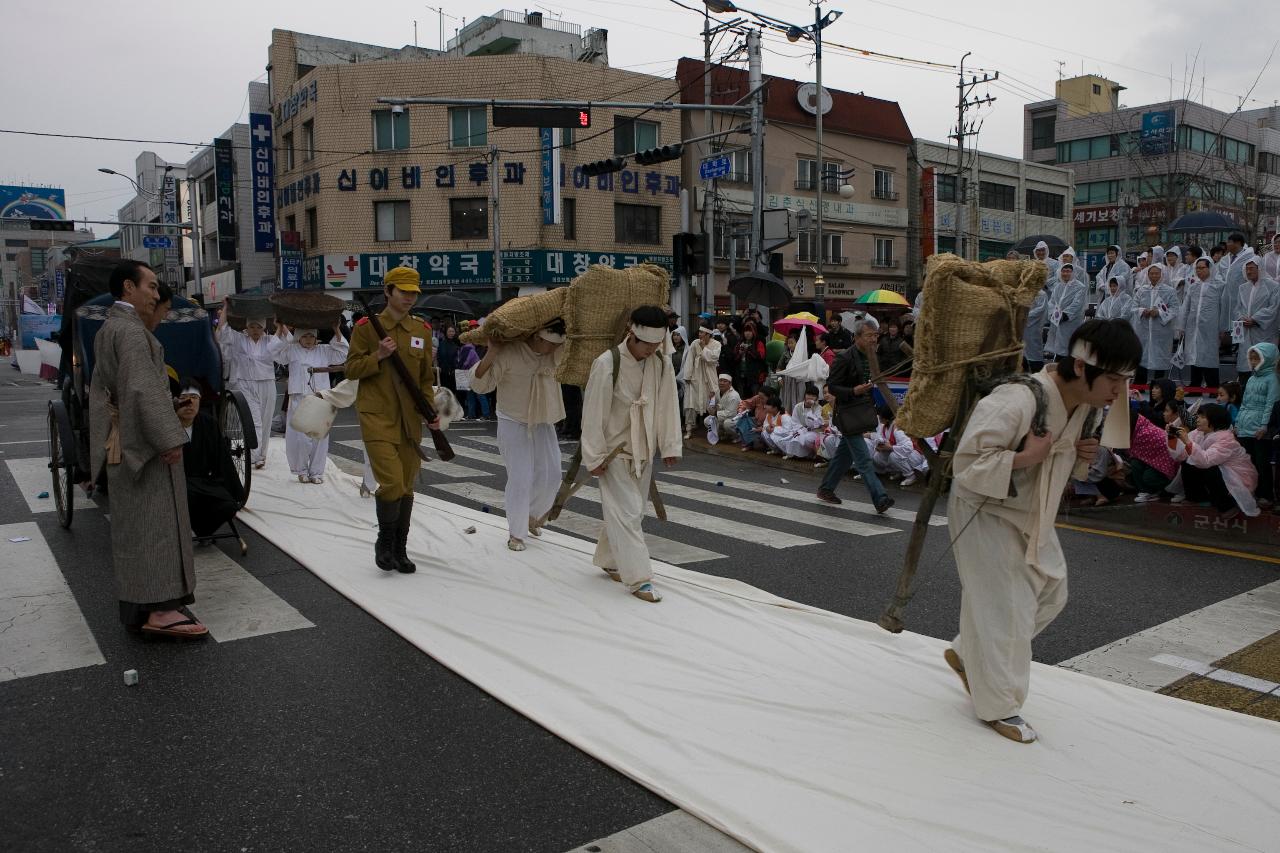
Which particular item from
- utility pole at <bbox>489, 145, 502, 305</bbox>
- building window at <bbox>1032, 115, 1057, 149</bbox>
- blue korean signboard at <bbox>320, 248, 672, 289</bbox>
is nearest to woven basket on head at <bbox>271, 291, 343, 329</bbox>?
utility pole at <bbox>489, 145, 502, 305</bbox>

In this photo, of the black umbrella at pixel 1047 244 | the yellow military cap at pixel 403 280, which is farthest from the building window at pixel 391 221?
the yellow military cap at pixel 403 280

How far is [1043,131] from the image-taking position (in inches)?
2121

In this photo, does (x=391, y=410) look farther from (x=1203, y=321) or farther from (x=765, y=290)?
(x=765, y=290)

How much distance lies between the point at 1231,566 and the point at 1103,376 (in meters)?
4.55

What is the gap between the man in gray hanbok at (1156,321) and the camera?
1352 centimetres

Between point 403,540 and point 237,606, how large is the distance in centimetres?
114

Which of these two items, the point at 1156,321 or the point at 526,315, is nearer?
the point at 526,315

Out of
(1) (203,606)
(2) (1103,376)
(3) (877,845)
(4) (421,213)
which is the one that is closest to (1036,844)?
(3) (877,845)

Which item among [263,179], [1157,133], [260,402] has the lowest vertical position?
[260,402]

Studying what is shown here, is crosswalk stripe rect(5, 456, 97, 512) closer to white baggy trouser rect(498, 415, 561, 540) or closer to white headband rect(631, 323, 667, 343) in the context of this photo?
white baggy trouser rect(498, 415, 561, 540)

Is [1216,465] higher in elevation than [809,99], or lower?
lower

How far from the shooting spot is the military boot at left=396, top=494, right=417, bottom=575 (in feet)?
21.2

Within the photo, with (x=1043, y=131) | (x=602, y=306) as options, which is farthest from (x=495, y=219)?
(x=1043, y=131)

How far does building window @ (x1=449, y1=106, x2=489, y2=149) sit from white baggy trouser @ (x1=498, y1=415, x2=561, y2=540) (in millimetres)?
27722
